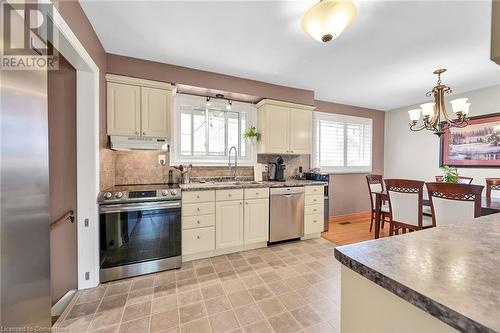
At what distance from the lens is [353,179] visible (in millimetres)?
4809

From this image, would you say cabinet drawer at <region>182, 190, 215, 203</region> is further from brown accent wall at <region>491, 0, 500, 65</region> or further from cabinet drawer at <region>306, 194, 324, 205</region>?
brown accent wall at <region>491, 0, 500, 65</region>

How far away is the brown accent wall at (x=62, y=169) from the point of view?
178 cm

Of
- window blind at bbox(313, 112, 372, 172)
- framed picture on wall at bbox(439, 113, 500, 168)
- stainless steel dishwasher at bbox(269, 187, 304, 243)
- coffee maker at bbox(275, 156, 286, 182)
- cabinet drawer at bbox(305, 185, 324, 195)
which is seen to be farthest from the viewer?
window blind at bbox(313, 112, 372, 172)

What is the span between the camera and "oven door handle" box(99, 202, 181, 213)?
2.12 meters

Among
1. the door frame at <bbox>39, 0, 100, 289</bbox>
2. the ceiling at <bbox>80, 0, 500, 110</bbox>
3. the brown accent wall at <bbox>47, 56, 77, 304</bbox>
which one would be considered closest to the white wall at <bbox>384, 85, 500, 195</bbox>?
the ceiling at <bbox>80, 0, 500, 110</bbox>

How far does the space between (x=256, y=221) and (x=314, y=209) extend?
1059mm

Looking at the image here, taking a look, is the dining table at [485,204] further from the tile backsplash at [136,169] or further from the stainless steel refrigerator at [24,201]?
the stainless steel refrigerator at [24,201]

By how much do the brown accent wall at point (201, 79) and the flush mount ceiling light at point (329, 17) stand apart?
1.75 metres

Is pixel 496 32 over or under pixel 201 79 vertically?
under

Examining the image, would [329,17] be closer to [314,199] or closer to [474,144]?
[314,199]

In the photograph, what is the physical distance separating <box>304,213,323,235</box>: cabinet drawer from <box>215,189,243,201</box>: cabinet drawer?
4.02 feet

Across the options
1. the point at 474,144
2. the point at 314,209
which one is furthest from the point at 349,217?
the point at 474,144

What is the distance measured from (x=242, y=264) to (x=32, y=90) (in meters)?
2.44

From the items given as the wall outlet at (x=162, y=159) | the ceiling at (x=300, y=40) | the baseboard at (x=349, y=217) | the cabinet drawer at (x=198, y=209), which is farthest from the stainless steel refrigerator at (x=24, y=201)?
the baseboard at (x=349, y=217)
